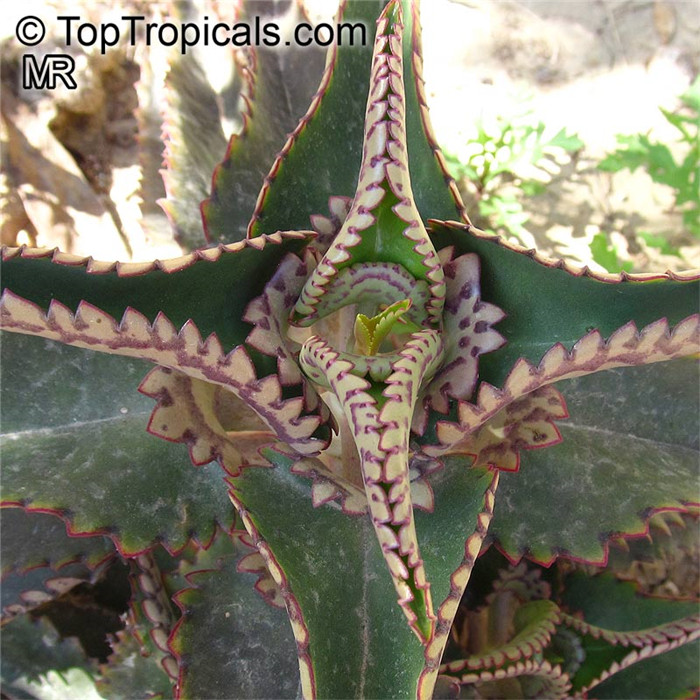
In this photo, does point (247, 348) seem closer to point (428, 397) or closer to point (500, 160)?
point (428, 397)

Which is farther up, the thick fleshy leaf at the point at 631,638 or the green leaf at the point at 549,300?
the green leaf at the point at 549,300

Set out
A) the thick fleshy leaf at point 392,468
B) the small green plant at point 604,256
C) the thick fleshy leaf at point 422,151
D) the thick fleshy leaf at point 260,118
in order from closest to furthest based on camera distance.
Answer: the thick fleshy leaf at point 392,468
the thick fleshy leaf at point 422,151
the thick fleshy leaf at point 260,118
the small green plant at point 604,256

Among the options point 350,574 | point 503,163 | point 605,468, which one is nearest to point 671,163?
point 503,163

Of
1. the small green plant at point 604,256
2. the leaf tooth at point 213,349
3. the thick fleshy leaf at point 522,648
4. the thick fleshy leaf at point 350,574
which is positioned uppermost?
the small green plant at point 604,256

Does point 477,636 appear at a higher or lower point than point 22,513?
lower

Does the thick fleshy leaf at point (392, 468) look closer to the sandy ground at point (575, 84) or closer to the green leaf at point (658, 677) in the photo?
the green leaf at point (658, 677)

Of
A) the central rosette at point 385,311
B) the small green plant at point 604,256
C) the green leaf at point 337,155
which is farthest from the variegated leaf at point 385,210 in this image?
the small green plant at point 604,256

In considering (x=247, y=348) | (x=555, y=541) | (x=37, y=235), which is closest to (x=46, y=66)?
(x=37, y=235)

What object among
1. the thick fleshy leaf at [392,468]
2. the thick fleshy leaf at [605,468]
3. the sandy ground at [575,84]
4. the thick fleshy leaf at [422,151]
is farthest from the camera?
the sandy ground at [575,84]
